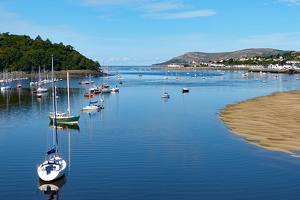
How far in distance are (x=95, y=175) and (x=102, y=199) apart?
4.70 meters

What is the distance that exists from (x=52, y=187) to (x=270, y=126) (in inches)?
1225

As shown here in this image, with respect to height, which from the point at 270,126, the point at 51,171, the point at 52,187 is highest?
the point at 270,126

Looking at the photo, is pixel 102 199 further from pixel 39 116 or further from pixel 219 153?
pixel 39 116

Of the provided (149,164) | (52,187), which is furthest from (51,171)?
(149,164)

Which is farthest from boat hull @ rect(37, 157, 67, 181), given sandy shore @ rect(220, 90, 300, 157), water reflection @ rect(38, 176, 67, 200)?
sandy shore @ rect(220, 90, 300, 157)

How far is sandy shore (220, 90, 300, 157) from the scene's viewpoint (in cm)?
3525

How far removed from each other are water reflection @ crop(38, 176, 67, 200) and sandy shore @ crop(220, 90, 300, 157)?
2171cm

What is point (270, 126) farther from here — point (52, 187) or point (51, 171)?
point (52, 187)

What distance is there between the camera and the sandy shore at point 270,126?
35.2 metres

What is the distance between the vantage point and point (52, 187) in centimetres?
2459

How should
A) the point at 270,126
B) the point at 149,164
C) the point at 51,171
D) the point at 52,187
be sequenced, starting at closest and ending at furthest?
the point at 52,187 → the point at 51,171 → the point at 149,164 → the point at 270,126

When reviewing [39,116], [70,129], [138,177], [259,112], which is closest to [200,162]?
[138,177]

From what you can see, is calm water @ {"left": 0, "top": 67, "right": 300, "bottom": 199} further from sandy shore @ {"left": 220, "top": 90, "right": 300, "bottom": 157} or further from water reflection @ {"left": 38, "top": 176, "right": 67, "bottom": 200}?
sandy shore @ {"left": 220, "top": 90, "right": 300, "bottom": 157}

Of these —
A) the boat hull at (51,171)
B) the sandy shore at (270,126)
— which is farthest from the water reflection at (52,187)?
the sandy shore at (270,126)
